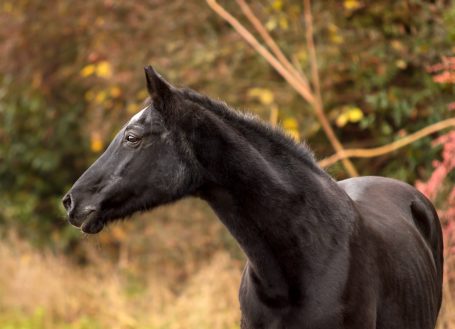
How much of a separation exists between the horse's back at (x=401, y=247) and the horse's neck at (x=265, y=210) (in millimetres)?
322

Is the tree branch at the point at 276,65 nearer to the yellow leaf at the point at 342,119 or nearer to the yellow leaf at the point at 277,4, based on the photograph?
the yellow leaf at the point at 342,119

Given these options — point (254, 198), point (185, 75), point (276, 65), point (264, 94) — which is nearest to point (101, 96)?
point (185, 75)

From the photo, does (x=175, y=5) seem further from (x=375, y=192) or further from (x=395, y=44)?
(x=375, y=192)

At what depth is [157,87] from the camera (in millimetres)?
4535

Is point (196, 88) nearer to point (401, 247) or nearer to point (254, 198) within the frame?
point (401, 247)

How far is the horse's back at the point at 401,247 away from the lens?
16.0 ft

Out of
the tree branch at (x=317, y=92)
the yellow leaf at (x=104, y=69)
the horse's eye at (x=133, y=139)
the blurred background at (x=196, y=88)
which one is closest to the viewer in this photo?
the horse's eye at (x=133, y=139)

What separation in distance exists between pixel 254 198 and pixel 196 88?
6.71 meters

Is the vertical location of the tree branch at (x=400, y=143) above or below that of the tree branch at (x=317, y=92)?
below

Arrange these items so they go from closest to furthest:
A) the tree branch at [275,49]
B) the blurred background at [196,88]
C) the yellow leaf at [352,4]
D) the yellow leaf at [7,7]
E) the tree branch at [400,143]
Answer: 1. the tree branch at [400,143]
2. the tree branch at [275,49]
3. the blurred background at [196,88]
4. the yellow leaf at [352,4]
5. the yellow leaf at [7,7]

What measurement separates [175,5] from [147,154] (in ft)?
22.8

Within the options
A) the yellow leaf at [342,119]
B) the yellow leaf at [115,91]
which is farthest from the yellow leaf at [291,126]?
the yellow leaf at [115,91]

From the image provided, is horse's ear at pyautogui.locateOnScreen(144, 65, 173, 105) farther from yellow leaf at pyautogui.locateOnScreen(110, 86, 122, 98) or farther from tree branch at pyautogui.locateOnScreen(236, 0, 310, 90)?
yellow leaf at pyautogui.locateOnScreen(110, 86, 122, 98)

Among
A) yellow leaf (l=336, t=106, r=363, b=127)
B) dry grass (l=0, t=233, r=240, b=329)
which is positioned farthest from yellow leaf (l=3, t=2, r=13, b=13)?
yellow leaf (l=336, t=106, r=363, b=127)
